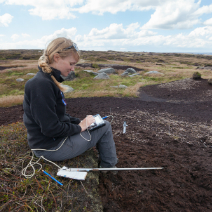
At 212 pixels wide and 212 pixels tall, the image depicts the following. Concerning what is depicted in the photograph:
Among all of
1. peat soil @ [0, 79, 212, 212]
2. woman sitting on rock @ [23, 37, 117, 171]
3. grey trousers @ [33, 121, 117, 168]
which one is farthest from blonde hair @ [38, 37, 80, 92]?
peat soil @ [0, 79, 212, 212]

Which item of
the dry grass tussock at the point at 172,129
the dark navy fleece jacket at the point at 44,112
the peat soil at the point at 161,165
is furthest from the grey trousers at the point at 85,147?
the dry grass tussock at the point at 172,129

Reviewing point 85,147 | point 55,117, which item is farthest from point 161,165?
point 55,117

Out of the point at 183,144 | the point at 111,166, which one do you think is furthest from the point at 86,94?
the point at 111,166

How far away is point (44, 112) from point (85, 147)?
3.28 feet

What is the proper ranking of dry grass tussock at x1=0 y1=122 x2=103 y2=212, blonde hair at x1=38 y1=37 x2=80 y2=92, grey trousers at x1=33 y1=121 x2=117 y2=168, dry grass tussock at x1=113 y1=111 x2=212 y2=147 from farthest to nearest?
1. dry grass tussock at x1=113 y1=111 x2=212 y2=147
2. grey trousers at x1=33 y1=121 x2=117 y2=168
3. blonde hair at x1=38 y1=37 x2=80 y2=92
4. dry grass tussock at x1=0 y1=122 x2=103 y2=212

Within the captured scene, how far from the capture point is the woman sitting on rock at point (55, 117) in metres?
2.12

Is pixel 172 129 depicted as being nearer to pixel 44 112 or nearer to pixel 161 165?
pixel 161 165

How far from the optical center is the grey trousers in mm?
2639

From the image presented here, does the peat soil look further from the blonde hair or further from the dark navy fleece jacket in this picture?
the blonde hair

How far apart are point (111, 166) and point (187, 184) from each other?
60.7 inches

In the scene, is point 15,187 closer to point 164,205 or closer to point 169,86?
point 164,205

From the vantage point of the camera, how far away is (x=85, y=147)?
9.13 feet

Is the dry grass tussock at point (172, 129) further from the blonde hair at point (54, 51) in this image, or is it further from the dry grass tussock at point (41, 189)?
the blonde hair at point (54, 51)

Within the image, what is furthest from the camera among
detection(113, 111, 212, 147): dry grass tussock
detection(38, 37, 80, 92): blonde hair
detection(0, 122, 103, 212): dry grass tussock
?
detection(113, 111, 212, 147): dry grass tussock
